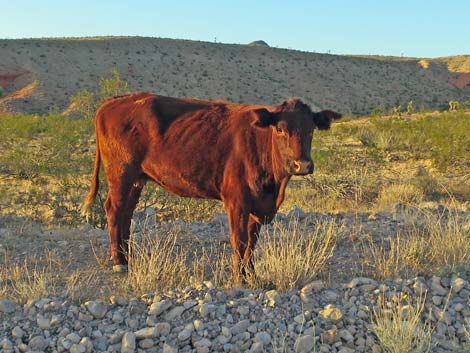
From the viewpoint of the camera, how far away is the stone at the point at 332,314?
200 inches

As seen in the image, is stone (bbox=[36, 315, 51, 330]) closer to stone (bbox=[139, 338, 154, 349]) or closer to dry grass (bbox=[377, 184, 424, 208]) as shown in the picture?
stone (bbox=[139, 338, 154, 349])

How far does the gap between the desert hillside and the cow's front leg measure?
47059 mm

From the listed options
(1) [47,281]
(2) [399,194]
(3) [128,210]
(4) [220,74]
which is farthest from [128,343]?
(4) [220,74]

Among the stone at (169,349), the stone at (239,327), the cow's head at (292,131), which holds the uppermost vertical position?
the cow's head at (292,131)

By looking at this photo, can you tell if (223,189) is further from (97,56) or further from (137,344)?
(97,56)

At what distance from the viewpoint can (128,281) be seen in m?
5.86

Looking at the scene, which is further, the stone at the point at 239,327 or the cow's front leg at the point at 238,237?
the cow's front leg at the point at 238,237

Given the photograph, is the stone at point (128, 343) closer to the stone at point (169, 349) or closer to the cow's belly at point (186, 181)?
the stone at point (169, 349)

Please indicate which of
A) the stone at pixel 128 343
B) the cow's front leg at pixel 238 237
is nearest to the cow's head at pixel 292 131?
the cow's front leg at pixel 238 237

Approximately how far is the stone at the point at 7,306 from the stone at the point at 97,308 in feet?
2.23

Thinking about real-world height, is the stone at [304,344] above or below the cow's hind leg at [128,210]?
below

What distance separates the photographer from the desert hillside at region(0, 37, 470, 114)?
59.6 m

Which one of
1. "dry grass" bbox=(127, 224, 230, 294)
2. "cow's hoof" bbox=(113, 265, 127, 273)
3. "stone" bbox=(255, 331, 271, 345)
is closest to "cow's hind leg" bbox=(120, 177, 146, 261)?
"cow's hoof" bbox=(113, 265, 127, 273)

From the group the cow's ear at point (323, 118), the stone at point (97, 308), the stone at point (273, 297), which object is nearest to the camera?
the stone at point (97, 308)
